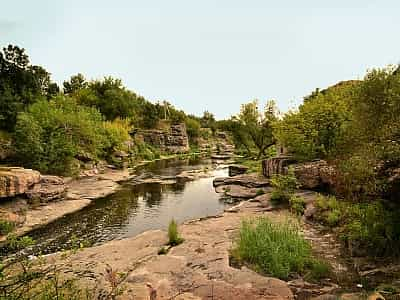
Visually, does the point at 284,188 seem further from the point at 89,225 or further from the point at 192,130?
the point at 192,130

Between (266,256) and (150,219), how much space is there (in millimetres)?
11262

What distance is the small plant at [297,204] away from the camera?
1672 cm

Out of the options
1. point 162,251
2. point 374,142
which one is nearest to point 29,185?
point 162,251

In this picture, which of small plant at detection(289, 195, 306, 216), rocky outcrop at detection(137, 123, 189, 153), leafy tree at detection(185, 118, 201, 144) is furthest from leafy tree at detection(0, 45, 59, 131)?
leafy tree at detection(185, 118, 201, 144)

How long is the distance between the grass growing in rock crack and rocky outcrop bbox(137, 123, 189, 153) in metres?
56.8

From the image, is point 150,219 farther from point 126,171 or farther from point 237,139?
point 237,139

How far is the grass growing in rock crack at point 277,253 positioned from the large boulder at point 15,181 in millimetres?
14441

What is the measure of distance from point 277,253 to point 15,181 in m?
16.4

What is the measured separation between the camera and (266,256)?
9.31m

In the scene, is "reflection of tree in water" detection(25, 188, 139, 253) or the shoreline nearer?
"reflection of tree in water" detection(25, 188, 139, 253)

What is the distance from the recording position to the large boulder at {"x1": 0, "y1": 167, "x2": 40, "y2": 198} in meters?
18.5

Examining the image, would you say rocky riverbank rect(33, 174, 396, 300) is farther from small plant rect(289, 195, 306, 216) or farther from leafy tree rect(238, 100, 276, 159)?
leafy tree rect(238, 100, 276, 159)

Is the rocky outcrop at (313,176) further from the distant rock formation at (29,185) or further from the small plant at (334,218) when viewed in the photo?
the distant rock formation at (29,185)

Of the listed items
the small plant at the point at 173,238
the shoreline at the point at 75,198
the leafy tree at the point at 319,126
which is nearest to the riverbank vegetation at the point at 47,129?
the shoreline at the point at 75,198
